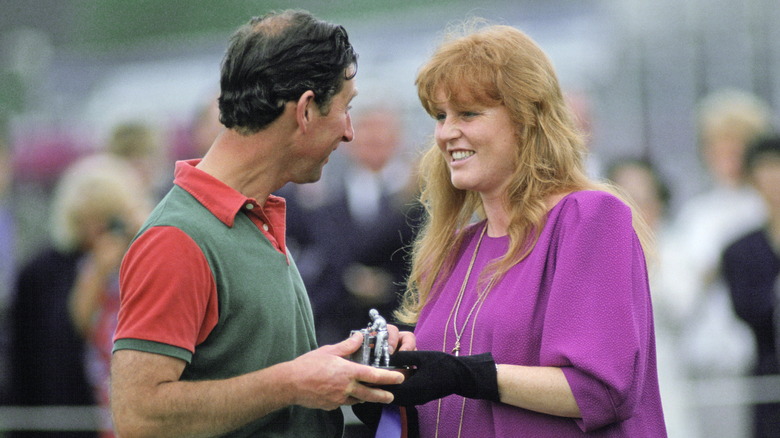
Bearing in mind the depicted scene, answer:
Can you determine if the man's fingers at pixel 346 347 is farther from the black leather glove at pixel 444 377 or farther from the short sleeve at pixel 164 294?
the short sleeve at pixel 164 294

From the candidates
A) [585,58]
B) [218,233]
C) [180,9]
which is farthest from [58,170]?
[180,9]

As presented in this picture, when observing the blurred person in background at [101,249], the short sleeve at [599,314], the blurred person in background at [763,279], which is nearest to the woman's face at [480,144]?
the short sleeve at [599,314]

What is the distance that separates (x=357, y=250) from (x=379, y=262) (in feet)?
0.49

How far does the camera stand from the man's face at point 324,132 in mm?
3100

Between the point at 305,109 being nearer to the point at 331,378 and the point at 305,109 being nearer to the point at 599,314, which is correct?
the point at 331,378

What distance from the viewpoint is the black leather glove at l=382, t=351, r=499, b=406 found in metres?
2.99

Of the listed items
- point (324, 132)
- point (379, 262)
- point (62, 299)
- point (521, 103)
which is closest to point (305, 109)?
point (324, 132)

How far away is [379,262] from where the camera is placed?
5.53m

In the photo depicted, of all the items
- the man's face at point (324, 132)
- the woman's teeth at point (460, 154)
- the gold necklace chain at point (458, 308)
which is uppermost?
the man's face at point (324, 132)

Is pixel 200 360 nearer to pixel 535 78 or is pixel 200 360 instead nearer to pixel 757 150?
pixel 535 78

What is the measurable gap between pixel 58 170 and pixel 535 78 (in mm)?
9128

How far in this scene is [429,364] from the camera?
119 inches

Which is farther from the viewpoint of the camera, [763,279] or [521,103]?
[763,279]

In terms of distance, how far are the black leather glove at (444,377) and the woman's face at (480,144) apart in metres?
0.60
